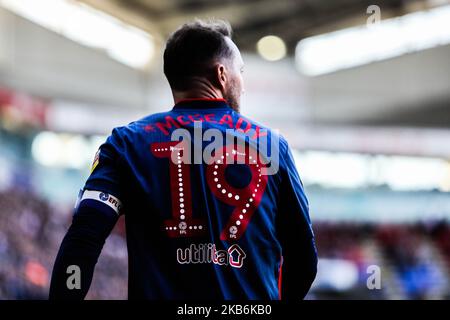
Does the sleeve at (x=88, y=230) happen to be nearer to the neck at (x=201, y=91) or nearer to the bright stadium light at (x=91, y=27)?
the neck at (x=201, y=91)

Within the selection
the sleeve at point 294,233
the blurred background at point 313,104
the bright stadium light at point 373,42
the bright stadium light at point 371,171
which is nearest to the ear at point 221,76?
the sleeve at point 294,233

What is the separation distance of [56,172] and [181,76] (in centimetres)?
1645

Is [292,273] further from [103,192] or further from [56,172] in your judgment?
[56,172]

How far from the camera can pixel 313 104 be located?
22422 mm

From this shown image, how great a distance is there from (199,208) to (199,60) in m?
0.39

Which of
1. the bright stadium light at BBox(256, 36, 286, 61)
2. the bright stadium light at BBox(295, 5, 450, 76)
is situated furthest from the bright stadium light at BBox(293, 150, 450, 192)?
the bright stadium light at BBox(256, 36, 286, 61)

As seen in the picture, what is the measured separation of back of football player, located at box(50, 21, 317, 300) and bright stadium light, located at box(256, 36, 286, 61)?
2057cm

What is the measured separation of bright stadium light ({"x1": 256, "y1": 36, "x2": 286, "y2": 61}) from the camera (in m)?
22.5

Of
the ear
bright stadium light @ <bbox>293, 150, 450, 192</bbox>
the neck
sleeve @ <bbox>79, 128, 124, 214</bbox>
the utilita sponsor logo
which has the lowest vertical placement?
the utilita sponsor logo

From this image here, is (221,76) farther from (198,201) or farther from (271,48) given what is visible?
(271,48)

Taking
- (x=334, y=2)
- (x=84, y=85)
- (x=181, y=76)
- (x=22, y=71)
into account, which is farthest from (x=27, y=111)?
(x=181, y=76)

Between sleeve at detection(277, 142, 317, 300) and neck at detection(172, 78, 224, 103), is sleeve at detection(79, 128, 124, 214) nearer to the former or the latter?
neck at detection(172, 78, 224, 103)

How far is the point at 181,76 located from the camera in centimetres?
208

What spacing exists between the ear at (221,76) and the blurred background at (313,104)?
45.4 ft
